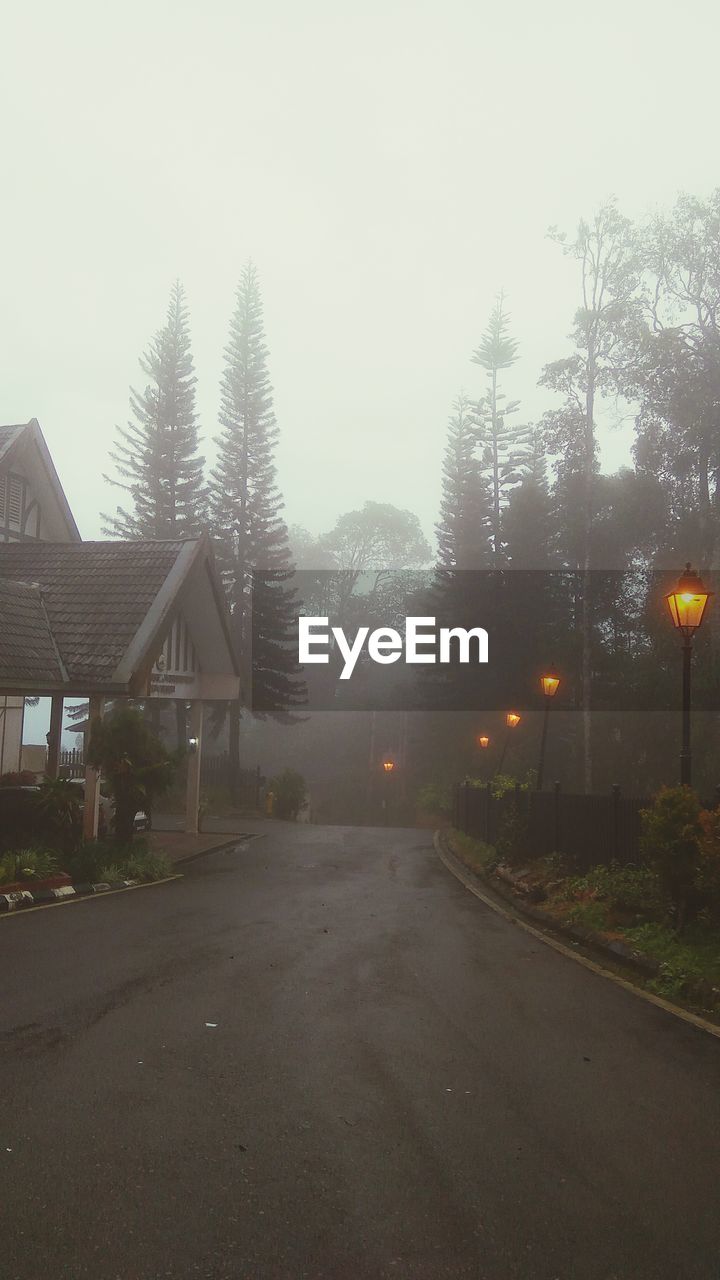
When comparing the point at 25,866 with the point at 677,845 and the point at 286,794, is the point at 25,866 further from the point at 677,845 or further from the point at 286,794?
the point at 286,794

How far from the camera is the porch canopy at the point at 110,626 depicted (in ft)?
55.7

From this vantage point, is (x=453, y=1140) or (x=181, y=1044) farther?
(x=181, y=1044)

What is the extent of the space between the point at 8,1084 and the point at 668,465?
34.9m

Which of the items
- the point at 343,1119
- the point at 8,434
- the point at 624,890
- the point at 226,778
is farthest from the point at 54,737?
the point at 226,778

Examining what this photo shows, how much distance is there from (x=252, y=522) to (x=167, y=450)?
18.0 ft

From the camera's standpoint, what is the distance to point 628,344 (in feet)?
119

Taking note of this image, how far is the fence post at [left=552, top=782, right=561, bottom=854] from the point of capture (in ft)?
53.5

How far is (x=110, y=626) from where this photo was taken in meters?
18.2

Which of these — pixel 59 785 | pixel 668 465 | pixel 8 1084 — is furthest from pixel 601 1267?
pixel 668 465

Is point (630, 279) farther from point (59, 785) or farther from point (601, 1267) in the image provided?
point (601, 1267)

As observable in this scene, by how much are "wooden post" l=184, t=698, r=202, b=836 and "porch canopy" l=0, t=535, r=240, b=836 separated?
0.06 metres

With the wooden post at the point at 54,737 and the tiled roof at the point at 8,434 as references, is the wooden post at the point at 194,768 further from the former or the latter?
the tiled roof at the point at 8,434

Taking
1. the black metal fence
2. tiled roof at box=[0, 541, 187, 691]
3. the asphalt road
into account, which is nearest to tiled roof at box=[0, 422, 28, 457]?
tiled roof at box=[0, 541, 187, 691]

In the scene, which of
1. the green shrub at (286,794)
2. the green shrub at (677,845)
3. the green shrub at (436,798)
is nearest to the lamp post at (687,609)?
the green shrub at (677,845)
